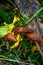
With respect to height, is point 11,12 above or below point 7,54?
above

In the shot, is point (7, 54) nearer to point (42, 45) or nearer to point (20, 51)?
point (20, 51)

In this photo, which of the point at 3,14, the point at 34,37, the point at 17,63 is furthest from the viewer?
the point at 3,14

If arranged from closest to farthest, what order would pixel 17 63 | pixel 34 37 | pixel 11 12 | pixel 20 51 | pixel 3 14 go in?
pixel 34 37, pixel 17 63, pixel 20 51, pixel 3 14, pixel 11 12

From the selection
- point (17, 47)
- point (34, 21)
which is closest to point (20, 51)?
point (17, 47)

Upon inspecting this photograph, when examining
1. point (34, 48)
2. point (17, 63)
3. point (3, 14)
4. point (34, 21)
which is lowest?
point (17, 63)

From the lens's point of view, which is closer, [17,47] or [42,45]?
[42,45]

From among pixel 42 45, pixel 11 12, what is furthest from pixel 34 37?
pixel 11 12

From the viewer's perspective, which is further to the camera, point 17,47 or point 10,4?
point 10,4

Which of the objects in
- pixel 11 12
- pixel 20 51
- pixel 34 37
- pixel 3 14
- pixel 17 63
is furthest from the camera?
pixel 11 12

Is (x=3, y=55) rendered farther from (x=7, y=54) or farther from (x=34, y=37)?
(x=34, y=37)
